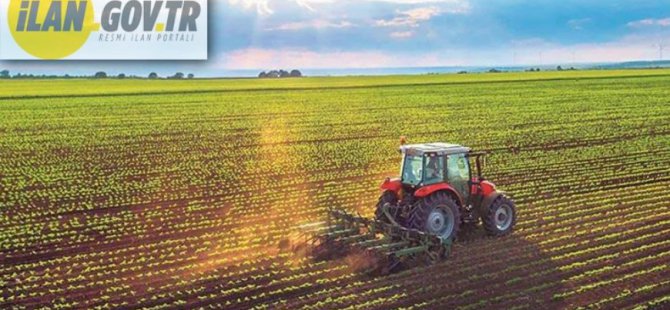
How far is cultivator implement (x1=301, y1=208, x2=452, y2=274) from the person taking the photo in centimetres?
1253

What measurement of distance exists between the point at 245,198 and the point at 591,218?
8190mm

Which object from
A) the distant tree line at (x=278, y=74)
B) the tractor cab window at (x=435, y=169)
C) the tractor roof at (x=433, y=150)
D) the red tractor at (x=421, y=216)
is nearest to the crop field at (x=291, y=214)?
the red tractor at (x=421, y=216)

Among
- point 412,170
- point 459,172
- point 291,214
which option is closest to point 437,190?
point 412,170

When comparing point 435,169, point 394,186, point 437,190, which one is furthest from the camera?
point 394,186

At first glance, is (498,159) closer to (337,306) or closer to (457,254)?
(457,254)

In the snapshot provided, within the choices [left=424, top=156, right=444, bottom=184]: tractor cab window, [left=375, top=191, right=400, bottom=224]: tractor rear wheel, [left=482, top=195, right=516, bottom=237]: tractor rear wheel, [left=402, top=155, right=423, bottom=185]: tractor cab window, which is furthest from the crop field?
[left=402, top=155, right=423, bottom=185]: tractor cab window

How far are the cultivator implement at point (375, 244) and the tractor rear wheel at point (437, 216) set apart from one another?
0.35 m

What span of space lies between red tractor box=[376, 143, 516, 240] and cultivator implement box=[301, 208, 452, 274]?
0.34 meters

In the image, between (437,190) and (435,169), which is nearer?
(437,190)

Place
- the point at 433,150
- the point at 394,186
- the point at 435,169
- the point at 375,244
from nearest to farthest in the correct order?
the point at 375,244, the point at 433,150, the point at 435,169, the point at 394,186

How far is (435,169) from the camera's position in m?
13.6

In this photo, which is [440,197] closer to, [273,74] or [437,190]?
[437,190]

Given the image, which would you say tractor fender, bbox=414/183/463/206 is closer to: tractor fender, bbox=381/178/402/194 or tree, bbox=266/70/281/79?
tractor fender, bbox=381/178/402/194

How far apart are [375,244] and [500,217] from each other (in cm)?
289
